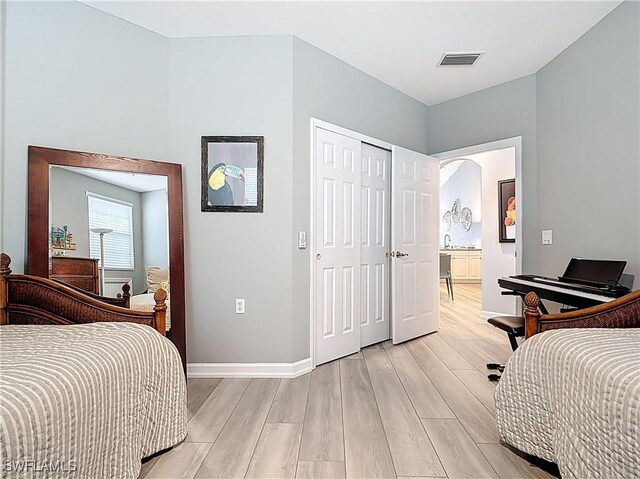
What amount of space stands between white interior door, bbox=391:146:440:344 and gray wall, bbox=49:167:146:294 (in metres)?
2.33

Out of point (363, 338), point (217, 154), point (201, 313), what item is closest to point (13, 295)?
point (201, 313)

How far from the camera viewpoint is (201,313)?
118 inches

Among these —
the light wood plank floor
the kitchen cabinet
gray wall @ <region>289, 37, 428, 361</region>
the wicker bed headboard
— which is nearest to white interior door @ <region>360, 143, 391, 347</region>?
gray wall @ <region>289, 37, 428, 361</region>

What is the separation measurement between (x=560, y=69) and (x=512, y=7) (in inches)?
38.6

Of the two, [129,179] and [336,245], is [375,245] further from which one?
[129,179]

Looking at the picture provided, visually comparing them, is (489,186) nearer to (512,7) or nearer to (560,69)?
(560,69)

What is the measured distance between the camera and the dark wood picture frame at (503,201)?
5.14 meters

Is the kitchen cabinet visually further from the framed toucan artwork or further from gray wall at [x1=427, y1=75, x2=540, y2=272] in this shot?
the framed toucan artwork

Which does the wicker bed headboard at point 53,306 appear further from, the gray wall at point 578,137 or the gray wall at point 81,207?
the gray wall at point 578,137

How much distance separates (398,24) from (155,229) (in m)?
2.37

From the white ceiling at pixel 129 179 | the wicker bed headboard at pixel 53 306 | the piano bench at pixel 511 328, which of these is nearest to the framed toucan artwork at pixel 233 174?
the white ceiling at pixel 129 179

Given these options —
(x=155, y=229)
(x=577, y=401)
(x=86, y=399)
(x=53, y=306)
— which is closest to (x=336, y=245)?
(x=155, y=229)

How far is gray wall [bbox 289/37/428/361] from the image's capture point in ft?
10.0

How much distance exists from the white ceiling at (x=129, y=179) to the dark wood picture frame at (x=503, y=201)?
14.0 ft
